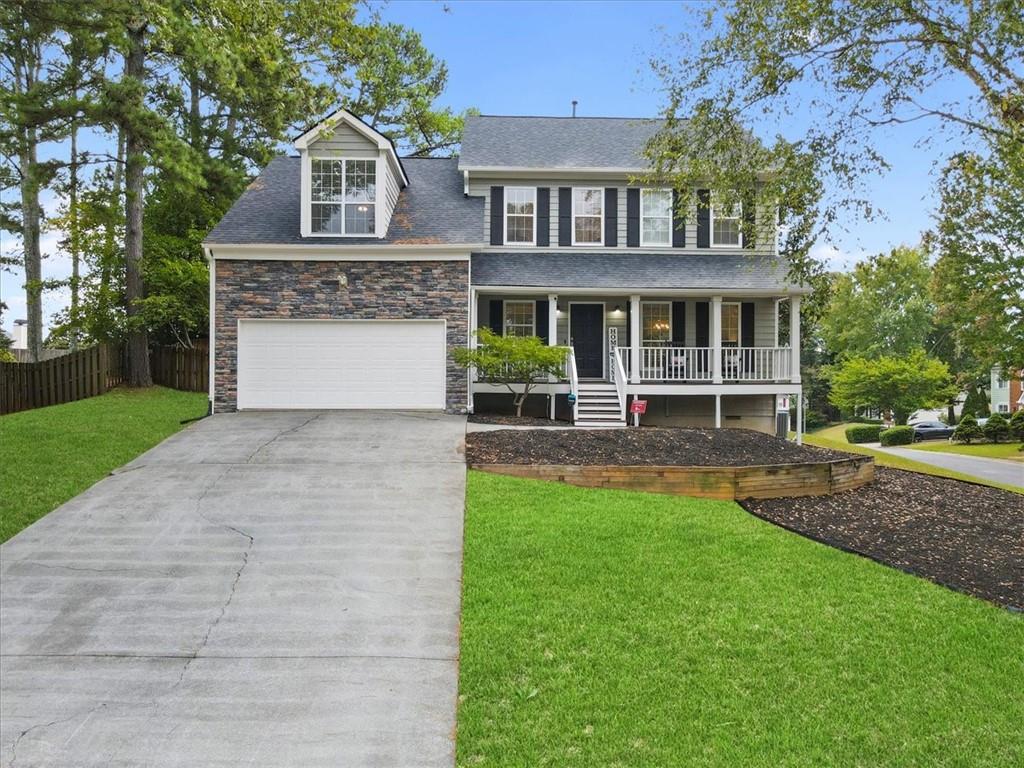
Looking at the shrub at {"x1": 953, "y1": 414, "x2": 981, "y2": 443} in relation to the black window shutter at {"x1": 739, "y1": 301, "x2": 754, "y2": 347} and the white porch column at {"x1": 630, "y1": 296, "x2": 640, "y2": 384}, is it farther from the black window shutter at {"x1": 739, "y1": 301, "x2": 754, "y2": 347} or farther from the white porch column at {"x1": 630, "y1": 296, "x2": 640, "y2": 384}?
the white porch column at {"x1": 630, "y1": 296, "x2": 640, "y2": 384}

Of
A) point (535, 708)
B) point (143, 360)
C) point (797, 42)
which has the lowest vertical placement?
point (535, 708)

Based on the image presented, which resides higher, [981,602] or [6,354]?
[6,354]

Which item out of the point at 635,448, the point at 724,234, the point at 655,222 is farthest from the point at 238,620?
the point at 724,234

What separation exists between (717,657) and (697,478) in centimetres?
438

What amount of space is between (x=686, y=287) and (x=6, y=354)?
2509cm

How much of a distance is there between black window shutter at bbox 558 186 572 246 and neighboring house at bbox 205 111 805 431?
0.03m

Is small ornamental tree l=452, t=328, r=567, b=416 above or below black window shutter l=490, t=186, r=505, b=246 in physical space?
below

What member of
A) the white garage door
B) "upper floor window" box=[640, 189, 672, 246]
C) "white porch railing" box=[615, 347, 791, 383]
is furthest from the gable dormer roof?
"white porch railing" box=[615, 347, 791, 383]

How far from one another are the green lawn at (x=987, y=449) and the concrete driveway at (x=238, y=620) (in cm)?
2432

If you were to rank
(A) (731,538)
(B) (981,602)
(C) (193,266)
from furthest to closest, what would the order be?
(C) (193,266) → (A) (731,538) → (B) (981,602)

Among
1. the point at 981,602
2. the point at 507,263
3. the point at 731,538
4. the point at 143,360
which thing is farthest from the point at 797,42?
the point at 143,360

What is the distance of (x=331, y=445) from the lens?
10.6 meters

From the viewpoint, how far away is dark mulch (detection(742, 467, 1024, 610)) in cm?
623

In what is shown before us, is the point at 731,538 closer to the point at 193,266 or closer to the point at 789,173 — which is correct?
the point at 789,173
